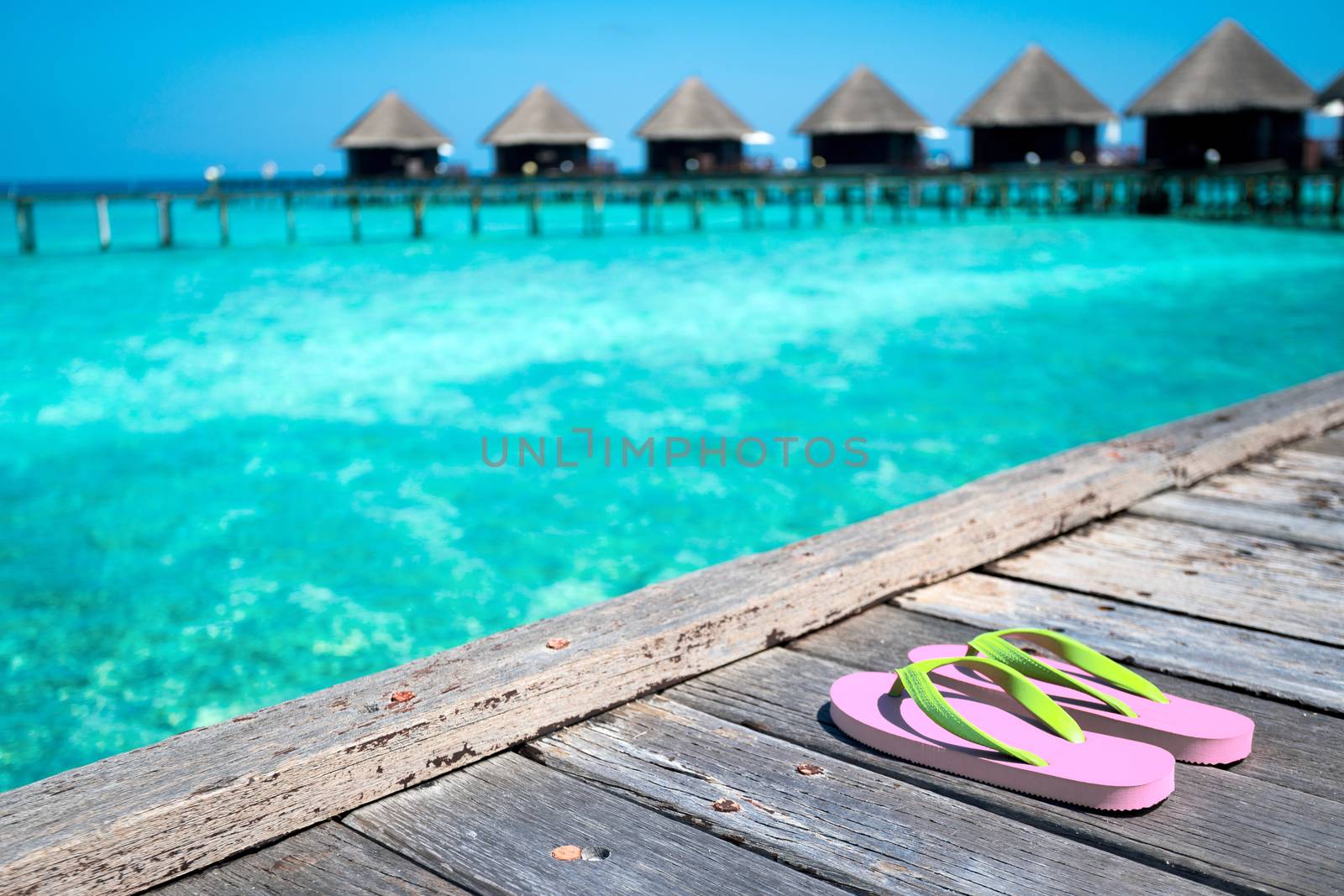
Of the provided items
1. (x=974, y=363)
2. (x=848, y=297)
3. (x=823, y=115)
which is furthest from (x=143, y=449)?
(x=823, y=115)

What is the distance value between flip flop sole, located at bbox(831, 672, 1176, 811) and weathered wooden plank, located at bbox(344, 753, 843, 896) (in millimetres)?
310

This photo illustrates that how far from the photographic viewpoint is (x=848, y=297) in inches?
721

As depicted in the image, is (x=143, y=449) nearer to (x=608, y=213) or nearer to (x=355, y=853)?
(x=355, y=853)

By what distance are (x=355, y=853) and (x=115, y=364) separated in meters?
14.0

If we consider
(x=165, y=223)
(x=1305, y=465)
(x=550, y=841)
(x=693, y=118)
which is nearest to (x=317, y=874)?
(x=550, y=841)

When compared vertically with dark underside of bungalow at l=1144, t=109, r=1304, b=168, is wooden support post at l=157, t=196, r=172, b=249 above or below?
below

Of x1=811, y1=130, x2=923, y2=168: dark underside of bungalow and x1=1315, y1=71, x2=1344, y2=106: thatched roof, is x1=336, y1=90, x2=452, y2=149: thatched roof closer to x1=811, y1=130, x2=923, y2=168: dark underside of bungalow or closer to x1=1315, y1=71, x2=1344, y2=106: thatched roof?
x1=811, y1=130, x2=923, y2=168: dark underside of bungalow

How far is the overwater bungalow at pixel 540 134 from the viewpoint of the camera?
151 feet

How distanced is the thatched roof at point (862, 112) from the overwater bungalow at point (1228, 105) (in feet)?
28.5

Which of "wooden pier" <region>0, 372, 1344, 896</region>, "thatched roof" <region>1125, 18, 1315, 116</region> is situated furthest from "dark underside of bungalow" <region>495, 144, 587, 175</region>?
"wooden pier" <region>0, 372, 1344, 896</region>

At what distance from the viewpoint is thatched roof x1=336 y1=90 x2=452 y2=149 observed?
1854 inches

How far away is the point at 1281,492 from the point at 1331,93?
1468 inches

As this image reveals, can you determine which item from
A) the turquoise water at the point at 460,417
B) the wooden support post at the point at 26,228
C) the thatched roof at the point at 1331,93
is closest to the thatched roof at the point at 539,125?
the wooden support post at the point at 26,228

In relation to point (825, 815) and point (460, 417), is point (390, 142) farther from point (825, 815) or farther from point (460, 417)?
point (825, 815)
